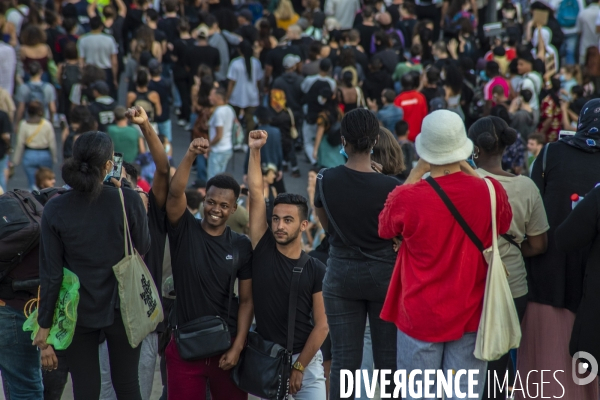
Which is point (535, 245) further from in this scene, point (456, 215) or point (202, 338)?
point (202, 338)

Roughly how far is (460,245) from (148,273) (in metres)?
1.71

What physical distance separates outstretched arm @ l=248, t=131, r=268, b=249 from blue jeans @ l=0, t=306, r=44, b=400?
1465 millimetres

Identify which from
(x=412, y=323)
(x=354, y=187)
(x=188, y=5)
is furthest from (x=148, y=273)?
(x=188, y=5)

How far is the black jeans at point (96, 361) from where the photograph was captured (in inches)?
174

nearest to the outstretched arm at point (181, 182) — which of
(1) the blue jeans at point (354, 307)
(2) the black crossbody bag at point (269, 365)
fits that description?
(2) the black crossbody bag at point (269, 365)

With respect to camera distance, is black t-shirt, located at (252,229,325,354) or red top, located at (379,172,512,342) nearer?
red top, located at (379,172,512,342)

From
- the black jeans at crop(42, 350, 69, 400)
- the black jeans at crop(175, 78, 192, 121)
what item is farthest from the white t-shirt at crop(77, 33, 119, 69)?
the black jeans at crop(42, 350, 69, 400)

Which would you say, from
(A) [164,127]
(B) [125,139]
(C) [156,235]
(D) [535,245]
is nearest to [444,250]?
(D) [535,245]

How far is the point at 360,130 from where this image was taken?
4.39m

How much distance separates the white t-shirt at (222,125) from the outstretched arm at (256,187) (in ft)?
22.3

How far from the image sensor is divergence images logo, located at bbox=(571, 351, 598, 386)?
4.41 m

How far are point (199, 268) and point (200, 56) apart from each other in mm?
9489

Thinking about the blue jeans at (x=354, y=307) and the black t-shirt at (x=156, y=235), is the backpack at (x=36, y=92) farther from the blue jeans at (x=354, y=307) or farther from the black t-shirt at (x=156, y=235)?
the blue jeans at (x=354, y=307)

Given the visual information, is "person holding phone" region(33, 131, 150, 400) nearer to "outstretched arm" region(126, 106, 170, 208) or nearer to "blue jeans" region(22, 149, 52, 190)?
"outstretched arm" region(126, 106, 170, 208)
